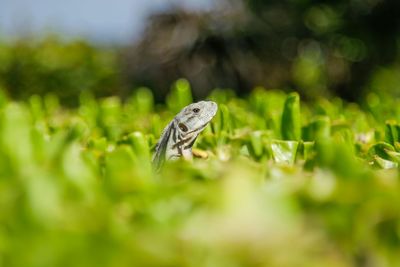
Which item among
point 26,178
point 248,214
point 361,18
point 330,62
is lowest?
point 330,62

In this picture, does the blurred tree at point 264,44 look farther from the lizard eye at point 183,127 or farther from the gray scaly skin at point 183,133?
the lizard eye at point 183,127

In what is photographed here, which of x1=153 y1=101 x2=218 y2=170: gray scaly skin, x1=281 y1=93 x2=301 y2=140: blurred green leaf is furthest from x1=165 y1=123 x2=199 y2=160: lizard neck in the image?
x1=281 y1=93 x2=301 y2=140: blurred green leaf

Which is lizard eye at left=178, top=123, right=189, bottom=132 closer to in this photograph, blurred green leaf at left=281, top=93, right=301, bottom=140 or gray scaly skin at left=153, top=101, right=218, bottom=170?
gray scaly skin at left=153, top=101, right=218, bottom=170

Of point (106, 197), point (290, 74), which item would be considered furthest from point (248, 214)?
point (290, 74)

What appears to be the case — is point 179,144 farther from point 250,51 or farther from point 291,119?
point 250,51

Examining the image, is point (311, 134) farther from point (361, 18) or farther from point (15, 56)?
point (15, 56)

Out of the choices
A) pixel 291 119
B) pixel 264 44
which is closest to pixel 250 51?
pixel 264 44

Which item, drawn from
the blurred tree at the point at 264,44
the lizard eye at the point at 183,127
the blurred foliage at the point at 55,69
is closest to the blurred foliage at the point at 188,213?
the lizard eye at the point at 183,127
